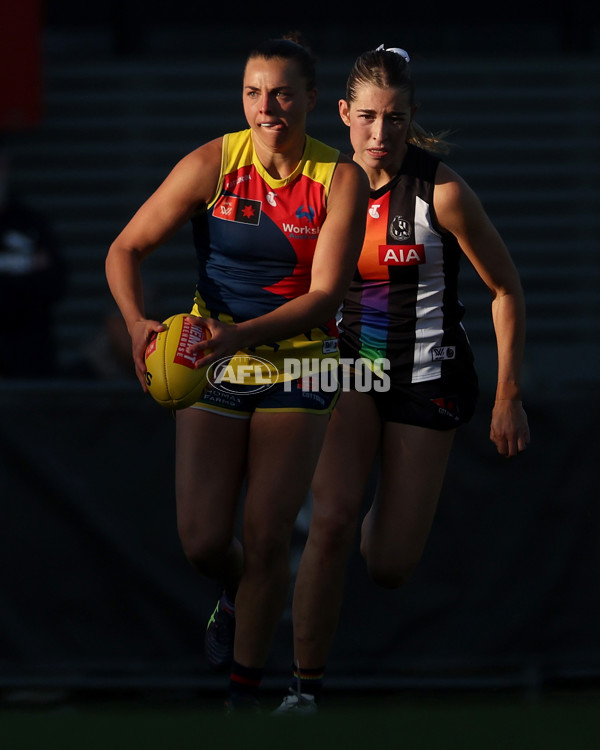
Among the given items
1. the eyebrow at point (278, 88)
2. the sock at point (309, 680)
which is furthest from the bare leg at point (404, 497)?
the eyebrow at point (278, 88)

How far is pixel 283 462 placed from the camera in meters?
4.55

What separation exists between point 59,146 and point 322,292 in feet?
22.5

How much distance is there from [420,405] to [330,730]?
180 centimetres

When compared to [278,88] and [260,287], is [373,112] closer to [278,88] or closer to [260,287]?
[278,88]

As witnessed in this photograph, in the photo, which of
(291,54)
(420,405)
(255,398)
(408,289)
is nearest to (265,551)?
(255,398)

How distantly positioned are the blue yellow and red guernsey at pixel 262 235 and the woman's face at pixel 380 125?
0.95 feet

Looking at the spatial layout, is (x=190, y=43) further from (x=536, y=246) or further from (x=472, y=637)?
(x=472, y=637)

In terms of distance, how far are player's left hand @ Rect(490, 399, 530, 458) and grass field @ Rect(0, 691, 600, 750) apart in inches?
50.5

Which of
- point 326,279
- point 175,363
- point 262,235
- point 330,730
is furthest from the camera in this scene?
point 262,235

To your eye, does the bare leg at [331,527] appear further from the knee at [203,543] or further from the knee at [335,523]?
the knee at [203,543]

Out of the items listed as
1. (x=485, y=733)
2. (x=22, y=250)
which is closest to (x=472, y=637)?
(x=485, y=733)

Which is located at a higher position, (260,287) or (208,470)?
(260,287)

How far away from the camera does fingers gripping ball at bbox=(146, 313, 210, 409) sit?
4242mm

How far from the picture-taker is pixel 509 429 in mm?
4898
